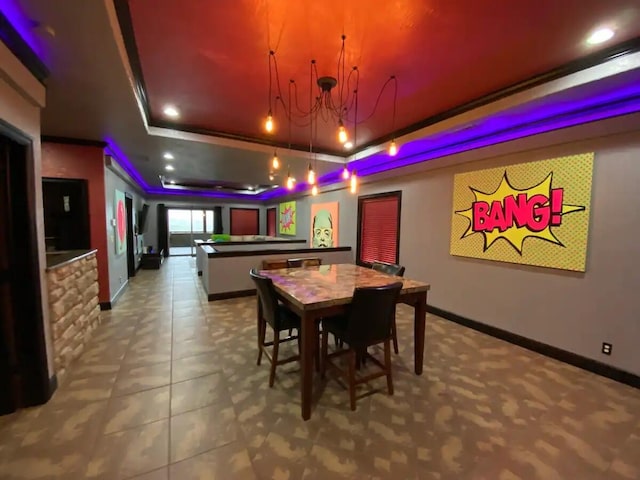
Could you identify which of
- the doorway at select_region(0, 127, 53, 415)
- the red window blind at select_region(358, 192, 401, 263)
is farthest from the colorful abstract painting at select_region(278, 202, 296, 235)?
the doorway at select_region(0, 127, 53, 415)

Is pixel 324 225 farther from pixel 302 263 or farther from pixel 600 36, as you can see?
pixel 600 36

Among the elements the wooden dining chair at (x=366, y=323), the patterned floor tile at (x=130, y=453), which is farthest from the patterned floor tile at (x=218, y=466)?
the wooden dining chair at (x=366, y=323)

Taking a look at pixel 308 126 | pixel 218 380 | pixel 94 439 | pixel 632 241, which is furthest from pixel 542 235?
pixel 94 439

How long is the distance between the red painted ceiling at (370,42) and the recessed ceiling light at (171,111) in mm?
168

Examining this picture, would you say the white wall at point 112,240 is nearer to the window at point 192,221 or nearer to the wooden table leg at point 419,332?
the wooden table leg at point 419,332

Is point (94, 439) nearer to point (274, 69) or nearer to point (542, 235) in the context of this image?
point (274, 69)

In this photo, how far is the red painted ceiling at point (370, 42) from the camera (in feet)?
5.27

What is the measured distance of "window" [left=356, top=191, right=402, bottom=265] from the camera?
4.80 meters

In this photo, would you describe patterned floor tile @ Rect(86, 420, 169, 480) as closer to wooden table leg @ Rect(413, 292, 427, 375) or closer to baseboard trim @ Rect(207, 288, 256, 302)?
wooden table leg @ Rect(413, 292, 427, 375)

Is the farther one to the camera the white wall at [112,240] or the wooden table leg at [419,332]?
the white wall at [112,240]

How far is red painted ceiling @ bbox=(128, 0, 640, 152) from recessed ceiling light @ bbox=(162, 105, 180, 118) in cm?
17

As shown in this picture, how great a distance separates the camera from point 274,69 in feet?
7.43

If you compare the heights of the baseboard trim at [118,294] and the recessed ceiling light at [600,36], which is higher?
the recessed ceiling light at [600,36]

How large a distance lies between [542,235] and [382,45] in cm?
248
